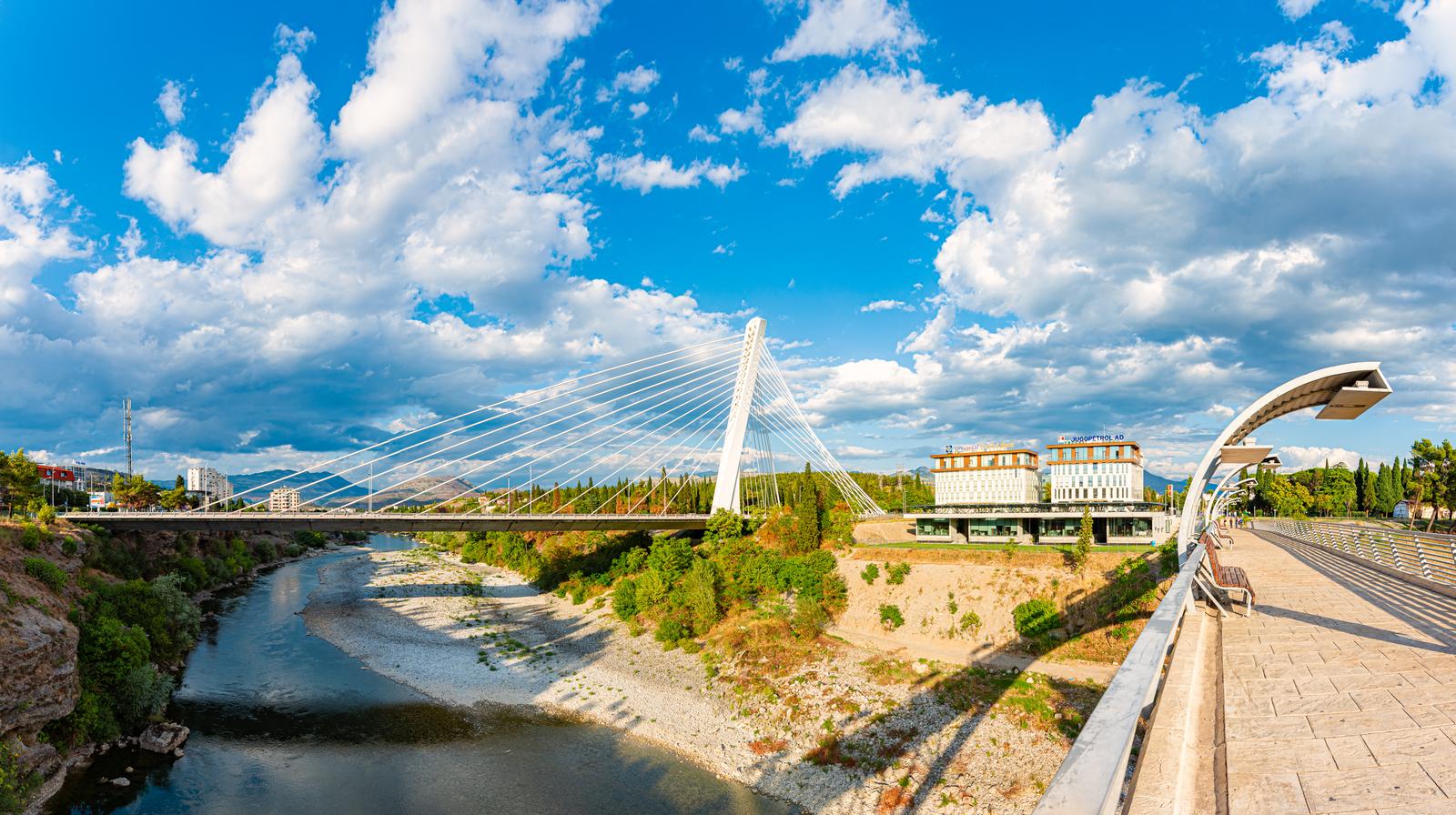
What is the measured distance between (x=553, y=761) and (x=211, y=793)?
9.10 metres

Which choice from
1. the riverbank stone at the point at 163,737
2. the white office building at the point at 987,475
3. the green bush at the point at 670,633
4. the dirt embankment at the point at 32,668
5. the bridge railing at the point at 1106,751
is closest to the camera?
the bridge railing at the point at 1106,751

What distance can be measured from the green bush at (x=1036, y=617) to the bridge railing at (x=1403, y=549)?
9.74 metres

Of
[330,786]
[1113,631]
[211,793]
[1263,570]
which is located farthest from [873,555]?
[211,793]

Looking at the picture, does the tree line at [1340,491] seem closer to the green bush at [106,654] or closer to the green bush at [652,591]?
the green bush at [652,591]

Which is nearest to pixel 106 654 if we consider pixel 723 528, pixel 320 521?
pixel 320 521

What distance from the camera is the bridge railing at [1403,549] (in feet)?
44.3

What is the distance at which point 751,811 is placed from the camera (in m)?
18.2

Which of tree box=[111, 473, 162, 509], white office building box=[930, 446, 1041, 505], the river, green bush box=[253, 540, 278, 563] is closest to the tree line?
white office building box=[930, 446, 1041, 505]

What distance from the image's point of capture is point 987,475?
6062 cm

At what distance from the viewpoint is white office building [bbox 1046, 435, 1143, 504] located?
200 ft

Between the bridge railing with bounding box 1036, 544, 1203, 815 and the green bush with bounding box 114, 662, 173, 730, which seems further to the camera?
the green bush with bounding box 114, 662, 173, 730

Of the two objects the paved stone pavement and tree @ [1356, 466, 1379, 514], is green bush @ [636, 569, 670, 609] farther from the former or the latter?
tree @ [1356, 466, 1379, 514]

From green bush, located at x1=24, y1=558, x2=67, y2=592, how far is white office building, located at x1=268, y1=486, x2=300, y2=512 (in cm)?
1602

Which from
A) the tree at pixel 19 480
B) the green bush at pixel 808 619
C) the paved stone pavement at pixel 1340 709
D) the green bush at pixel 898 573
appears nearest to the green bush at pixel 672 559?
the green bush at pixel 808 619
